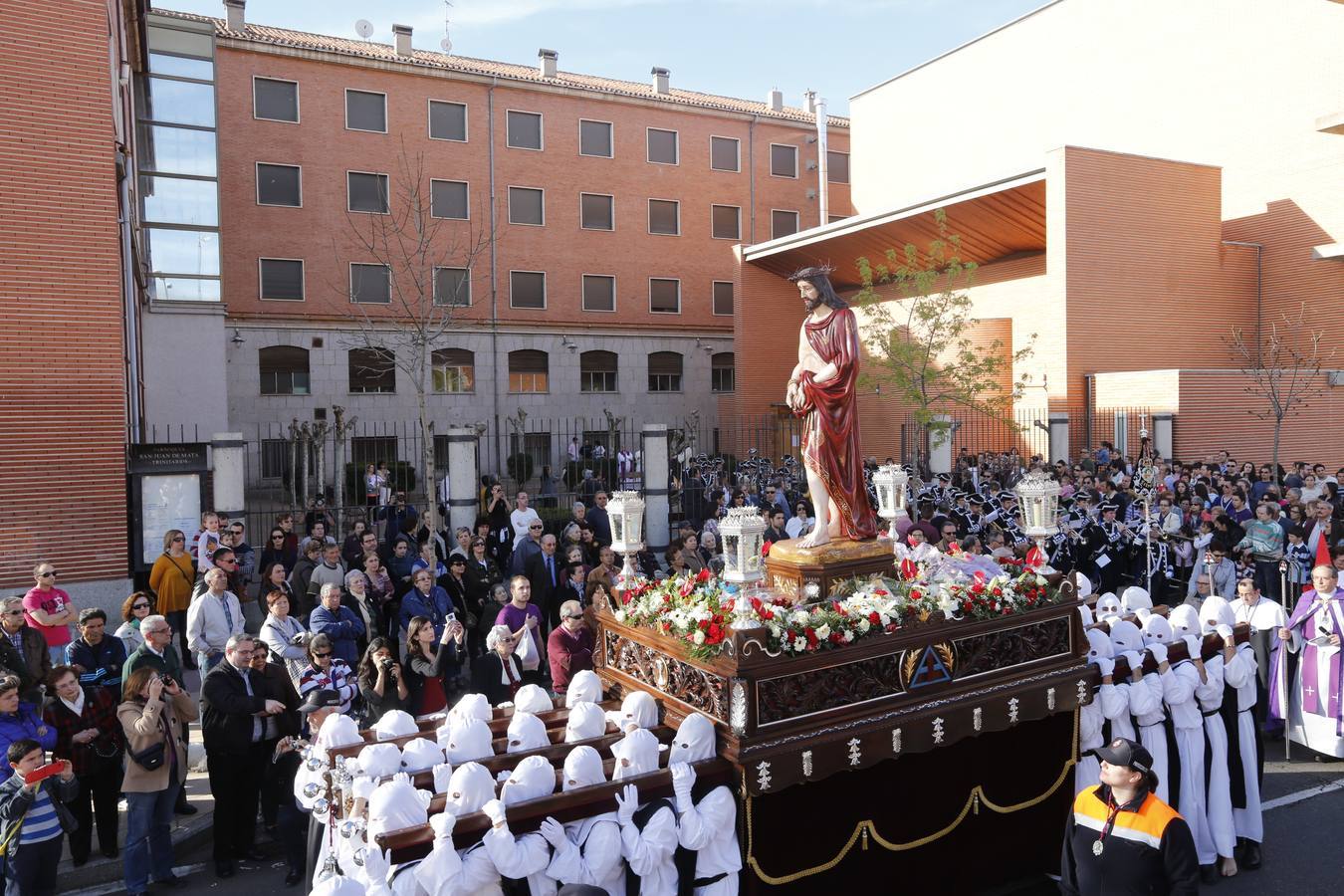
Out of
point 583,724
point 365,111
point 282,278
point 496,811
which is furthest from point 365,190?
point 496,811

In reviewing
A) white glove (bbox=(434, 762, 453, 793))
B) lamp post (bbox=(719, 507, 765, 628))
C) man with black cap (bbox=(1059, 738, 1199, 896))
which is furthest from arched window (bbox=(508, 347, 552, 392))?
man with black cap (bbox=(1059, 738, 1199, 896))

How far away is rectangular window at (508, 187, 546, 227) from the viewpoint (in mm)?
35188

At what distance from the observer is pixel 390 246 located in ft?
108

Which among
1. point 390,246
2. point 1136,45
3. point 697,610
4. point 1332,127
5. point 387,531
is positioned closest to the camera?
point 697,610

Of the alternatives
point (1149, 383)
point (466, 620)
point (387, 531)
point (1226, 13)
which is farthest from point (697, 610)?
point (1226, 13)

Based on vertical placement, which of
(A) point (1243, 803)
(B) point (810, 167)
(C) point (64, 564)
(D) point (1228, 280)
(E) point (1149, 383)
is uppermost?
(B) point (810, 167)

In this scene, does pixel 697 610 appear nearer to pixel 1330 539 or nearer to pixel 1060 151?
pixel 1330 539

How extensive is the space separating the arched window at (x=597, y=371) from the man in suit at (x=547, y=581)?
81.7 feet

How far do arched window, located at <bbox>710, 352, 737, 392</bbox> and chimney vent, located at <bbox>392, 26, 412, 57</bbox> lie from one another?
15.3 meters

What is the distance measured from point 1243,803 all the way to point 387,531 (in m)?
11.1

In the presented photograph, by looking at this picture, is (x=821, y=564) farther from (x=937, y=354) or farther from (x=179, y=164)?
(x=179, y=164)

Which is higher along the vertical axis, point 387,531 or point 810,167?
point 810,167

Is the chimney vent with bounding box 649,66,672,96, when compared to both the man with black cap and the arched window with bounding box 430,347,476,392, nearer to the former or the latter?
the arched window with bounding box 430,347,476,392

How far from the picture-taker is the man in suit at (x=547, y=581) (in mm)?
11430
